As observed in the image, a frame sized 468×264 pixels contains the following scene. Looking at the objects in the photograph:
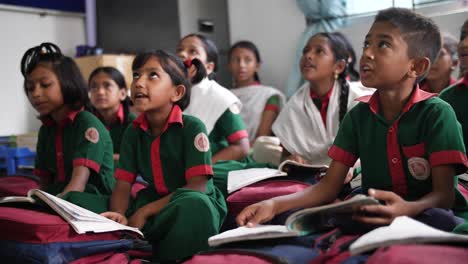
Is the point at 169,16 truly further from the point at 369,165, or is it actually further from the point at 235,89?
the point at 369,165

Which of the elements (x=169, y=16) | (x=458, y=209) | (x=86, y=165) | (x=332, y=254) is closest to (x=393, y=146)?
(x=458, y=209)

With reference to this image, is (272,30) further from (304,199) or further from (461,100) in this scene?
(304,199)

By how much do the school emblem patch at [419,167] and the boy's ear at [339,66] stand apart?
2.92 ft

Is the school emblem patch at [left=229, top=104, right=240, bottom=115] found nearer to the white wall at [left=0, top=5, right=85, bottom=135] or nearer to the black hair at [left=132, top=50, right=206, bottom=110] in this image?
the black hair at [left=132, top=50, right=206, bottom=110]

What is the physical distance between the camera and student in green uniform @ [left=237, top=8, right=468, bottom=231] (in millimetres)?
1108

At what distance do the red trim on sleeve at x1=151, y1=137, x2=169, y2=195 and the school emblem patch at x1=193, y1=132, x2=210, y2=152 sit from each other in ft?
0.43

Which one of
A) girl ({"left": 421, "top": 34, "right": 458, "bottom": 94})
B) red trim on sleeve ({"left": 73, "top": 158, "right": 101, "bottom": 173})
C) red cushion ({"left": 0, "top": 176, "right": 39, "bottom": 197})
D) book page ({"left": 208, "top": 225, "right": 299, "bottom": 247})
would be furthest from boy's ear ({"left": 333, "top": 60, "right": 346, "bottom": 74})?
red cushion ({"left": 0, "top": 176, "right": 39, "bottom": 197})

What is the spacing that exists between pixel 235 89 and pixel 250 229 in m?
1.86

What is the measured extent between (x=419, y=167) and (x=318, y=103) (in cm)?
86

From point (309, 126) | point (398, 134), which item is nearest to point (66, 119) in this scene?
point (309, 126)

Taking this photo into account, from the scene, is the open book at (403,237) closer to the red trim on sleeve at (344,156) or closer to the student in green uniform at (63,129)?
the red trim on sleeve at (344,156)

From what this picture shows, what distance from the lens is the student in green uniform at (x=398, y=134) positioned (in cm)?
111

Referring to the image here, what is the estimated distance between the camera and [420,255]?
77 centimetres

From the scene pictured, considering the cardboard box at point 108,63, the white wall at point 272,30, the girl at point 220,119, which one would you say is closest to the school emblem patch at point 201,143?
the girl at point 220,119
